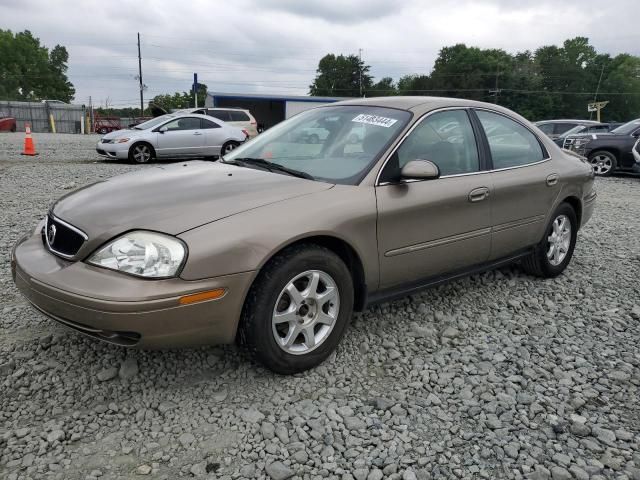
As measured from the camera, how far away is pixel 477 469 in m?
2.14

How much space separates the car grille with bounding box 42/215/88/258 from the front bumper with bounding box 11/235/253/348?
7cm

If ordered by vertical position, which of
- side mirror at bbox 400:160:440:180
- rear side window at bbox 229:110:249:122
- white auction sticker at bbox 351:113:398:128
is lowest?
side mirror at bbox 400:160:440:180

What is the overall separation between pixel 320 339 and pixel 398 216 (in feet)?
2.82

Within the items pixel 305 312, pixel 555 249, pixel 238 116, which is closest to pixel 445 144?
pixel 305 312

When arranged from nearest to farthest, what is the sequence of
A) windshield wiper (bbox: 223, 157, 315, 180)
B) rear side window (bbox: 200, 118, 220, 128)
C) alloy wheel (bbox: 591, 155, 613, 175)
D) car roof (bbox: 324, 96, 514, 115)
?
1. windshield wiper (bbox: 223, 157, 315, 180)
2. car roof (bbox: 324, 96, 514, 115)
3. alloy wheel (bbox: 591, 155, 613, 175)
4. rear side window (bbox: 200, 118, 220, 128)

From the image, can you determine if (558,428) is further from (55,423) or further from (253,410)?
(55,423)

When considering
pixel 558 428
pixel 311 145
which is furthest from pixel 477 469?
pixel 311 145

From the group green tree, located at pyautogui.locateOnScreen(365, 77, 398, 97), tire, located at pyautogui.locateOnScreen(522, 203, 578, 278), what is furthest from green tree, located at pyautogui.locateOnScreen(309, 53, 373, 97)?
tire, located at pyautogui.locateOnScreen(522, 203, 578, 278)

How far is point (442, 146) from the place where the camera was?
3.46 m

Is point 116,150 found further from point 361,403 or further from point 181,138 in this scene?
point 361,403

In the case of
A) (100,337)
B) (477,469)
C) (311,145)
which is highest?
(311,145)

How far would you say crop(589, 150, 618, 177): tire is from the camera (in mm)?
12691

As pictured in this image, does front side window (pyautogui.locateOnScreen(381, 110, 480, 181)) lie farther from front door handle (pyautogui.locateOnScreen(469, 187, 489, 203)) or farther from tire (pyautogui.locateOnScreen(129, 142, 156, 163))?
tire (pyautogui.locateOnScreen(129, 142, 156, 163))

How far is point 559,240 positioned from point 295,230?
114 inches
